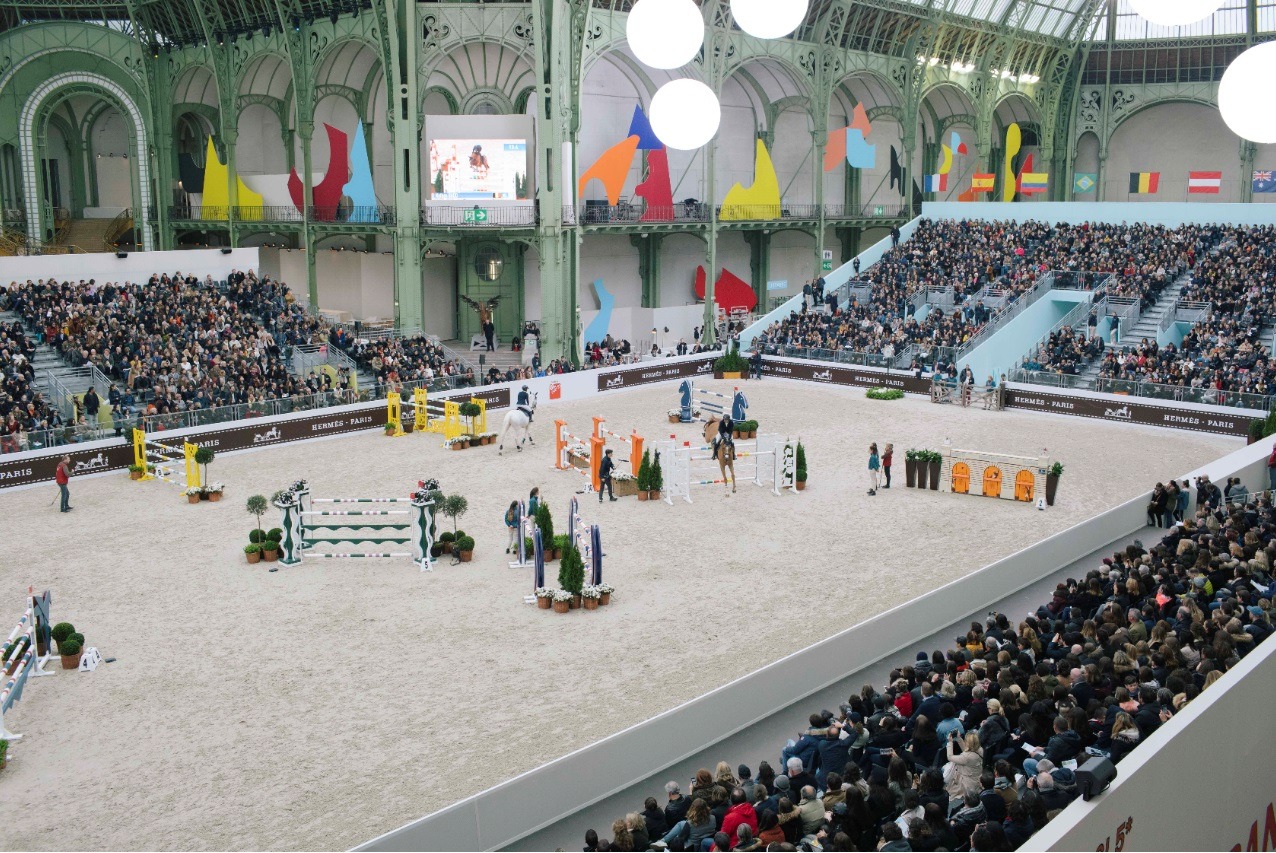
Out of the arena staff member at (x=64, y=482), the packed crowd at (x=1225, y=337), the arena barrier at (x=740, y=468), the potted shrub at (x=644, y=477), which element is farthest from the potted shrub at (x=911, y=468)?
the arena staff member at (x=64, y=482)

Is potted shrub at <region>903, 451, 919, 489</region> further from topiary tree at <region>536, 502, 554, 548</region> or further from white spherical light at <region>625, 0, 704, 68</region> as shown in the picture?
white spherical light at <region>625, 0, 704, 68</region>

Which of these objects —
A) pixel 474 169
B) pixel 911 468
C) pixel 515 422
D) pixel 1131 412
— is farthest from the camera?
pixel 474 169

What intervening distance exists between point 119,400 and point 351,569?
45.2 ft

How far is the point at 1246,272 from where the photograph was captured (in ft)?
134

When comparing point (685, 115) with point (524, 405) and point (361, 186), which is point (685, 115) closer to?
point (524, 405)

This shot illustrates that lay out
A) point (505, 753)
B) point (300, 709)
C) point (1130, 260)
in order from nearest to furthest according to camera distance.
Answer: point (505, 753) < point (300, 709) < point (1130, 260)

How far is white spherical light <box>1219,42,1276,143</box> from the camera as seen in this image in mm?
15016

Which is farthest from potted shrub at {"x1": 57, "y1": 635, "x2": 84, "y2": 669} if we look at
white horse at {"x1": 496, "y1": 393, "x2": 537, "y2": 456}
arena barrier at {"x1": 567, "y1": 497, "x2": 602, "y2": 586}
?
white horse at {"x1": 496, "y1": 393, "x2": 537, "y2": 456}

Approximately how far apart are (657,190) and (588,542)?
30078mm

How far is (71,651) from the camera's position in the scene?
51.9ft

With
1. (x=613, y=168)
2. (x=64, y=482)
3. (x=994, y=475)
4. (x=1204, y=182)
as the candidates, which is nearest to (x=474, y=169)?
(x=613, y=168)

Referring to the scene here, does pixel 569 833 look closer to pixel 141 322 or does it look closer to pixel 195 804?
pixel 195 804

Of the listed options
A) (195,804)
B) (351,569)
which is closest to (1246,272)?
(351,569)

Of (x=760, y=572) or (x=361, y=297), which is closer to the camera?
(x=760, y=572)
